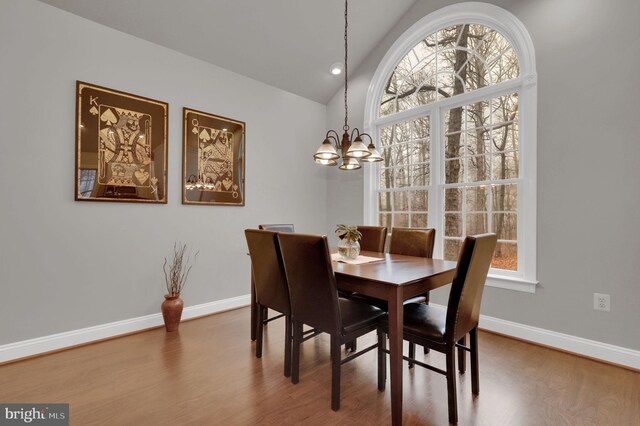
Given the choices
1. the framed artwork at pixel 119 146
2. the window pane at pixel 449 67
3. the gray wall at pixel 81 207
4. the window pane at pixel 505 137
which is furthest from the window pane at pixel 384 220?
the framed artwork at pixel 119 146

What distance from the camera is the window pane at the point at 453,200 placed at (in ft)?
10.8

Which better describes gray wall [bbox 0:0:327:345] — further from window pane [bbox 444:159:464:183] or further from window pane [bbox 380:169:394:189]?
window pane [bbox 444:159:464:183]

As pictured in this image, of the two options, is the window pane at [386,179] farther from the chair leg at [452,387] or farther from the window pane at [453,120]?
the chair leg at [452,387]

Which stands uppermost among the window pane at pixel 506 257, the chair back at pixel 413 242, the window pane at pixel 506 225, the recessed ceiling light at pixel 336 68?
the recessed ceiling light at pixel 336 68

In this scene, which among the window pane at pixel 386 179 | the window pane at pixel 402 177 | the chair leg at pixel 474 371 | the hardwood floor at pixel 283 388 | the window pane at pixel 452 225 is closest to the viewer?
the hardwood floor at pixel 283 388

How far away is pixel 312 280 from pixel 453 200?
7.23ft

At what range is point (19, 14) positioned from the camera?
238 centimetres

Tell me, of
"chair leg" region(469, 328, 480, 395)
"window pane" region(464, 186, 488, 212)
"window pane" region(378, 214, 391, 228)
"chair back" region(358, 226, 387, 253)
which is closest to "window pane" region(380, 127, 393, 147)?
"window pane" region(378, 214, 391, 228)

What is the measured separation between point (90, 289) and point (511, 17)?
4520 millimetres

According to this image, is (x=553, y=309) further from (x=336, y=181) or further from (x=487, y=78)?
(x=336, y=181)

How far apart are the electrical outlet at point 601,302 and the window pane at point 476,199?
1.10 metres

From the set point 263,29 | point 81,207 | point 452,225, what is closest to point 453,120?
point 452,225

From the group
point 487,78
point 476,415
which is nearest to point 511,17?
point 487,78

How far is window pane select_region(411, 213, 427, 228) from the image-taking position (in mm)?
3600
